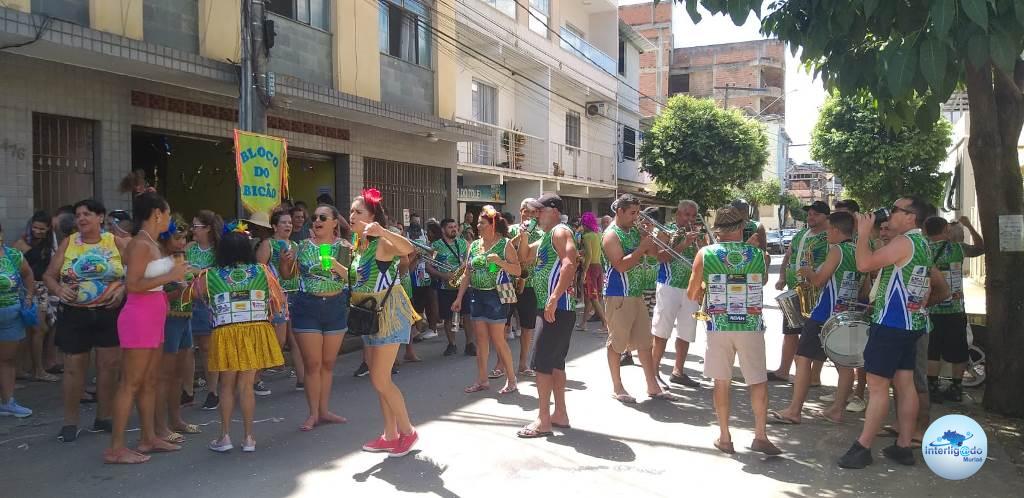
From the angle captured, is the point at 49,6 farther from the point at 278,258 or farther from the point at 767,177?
the point at 767,177

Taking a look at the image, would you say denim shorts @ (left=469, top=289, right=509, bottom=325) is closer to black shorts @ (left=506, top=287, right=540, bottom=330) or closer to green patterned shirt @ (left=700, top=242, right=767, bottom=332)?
black shorts @ (left=506, top=287, right=540, bottom=330)

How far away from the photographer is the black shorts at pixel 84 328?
5.37 m

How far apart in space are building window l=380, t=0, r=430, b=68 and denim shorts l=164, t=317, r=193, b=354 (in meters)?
9.52

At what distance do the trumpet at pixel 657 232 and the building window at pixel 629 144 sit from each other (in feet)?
74.0

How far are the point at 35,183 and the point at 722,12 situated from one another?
7990 millimetres

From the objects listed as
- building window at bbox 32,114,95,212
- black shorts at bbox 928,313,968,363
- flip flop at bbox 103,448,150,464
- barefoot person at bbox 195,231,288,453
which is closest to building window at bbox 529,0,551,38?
building window at bbox 32,114,95,212

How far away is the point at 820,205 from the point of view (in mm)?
6941

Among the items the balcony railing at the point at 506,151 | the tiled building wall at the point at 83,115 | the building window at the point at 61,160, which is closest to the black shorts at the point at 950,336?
the tiled building wall at the point at 83,115

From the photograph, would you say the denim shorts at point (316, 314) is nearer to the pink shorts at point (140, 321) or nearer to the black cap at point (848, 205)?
the pink shorts at point (140, 321)

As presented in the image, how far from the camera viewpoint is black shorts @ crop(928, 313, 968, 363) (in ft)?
22.5

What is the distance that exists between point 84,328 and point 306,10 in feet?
28.1

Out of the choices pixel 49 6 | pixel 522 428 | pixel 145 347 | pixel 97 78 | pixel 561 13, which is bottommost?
pixel 522 428

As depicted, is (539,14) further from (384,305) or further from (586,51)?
(384,305)

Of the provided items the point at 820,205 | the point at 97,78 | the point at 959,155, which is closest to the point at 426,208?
the point at 97,78
